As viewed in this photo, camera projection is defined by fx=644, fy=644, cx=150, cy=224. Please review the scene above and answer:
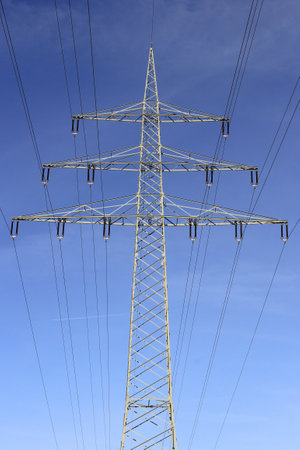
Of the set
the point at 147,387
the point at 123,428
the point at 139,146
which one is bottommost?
the point at 123,428

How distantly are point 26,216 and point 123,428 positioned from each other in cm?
1082

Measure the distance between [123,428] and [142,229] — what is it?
936 centimetres

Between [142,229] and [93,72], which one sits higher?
[93,72]

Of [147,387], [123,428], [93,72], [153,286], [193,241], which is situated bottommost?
[123,428]

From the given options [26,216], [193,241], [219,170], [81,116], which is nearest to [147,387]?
[193,241]

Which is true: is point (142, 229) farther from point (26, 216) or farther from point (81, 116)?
point (81, 116)

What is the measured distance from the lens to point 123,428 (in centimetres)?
2719

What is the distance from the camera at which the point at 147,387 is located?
28.1m

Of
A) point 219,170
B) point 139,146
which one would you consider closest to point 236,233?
point 219,170

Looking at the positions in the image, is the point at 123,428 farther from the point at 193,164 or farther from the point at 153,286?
the point at 193,164

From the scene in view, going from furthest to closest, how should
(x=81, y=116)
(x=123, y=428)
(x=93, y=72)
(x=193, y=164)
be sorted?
(x=81, y=116), (x=193, y=164), (x=123, y=428), (x=93, y=72)

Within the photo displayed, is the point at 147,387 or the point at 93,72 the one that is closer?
the point at 93,72

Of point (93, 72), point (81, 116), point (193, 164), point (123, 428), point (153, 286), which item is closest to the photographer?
point (93, 72)

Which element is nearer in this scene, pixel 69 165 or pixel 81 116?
pixel 69 165
